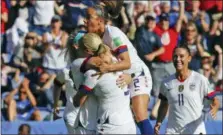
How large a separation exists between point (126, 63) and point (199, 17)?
886cm

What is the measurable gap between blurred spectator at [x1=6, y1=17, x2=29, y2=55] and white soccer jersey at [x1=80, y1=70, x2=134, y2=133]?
26.6ft

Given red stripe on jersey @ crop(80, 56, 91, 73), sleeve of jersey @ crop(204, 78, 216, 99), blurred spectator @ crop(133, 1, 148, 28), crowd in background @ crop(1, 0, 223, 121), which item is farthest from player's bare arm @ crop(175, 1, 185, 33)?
red stripe on jersey @ crop(80, 56, 91, 73)

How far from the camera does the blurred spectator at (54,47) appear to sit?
15.6 m

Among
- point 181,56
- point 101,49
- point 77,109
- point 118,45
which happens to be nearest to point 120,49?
point 118,45

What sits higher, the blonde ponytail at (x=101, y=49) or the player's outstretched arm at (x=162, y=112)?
the blonde ponytail at (x=101, y=49)

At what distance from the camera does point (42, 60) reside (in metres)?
15.8

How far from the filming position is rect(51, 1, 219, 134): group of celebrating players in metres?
7.89

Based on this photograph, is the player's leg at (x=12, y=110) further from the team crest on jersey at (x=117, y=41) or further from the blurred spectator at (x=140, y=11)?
the team crest on jersey at (x=117, y=41)

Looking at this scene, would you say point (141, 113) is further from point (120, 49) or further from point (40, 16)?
point (40, 16)

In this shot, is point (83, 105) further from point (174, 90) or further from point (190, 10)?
point (190, 10)

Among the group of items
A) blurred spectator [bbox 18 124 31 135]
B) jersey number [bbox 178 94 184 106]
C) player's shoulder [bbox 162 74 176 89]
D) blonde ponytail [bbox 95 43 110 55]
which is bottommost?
blurred spectator [bbox 18 124 31 135]

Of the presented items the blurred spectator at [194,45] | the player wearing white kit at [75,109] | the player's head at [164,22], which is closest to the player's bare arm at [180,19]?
the blurred spectator at [194,45]

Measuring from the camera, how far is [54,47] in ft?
51.8

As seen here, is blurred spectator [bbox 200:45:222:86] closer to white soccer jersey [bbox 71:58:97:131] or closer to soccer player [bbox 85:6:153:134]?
soccer player [bbox 85:6:153:134]
